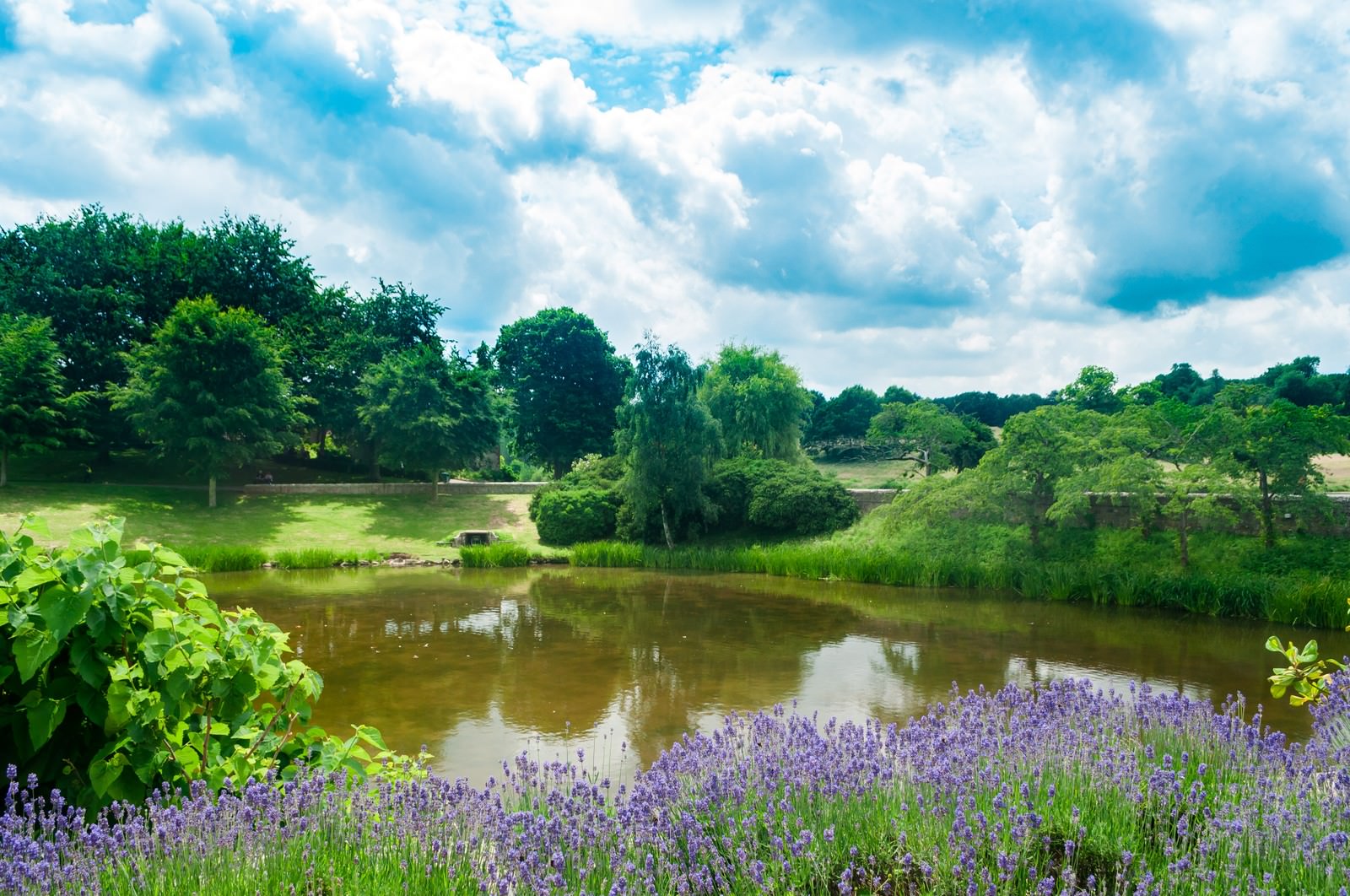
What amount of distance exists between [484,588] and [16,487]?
64.7 ft

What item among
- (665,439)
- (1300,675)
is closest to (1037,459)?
(665,439)

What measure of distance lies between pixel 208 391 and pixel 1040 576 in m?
26.6

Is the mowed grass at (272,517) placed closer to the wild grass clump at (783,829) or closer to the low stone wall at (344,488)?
the low stone wall at (344,488)

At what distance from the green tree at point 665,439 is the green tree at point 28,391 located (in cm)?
2009

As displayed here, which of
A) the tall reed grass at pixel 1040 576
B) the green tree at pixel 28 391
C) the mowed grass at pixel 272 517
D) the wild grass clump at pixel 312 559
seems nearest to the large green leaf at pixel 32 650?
the tall reed grass at pixel 1040 576

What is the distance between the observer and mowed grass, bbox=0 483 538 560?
25.4 metres

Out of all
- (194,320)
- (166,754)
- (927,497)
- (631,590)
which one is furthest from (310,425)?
(166,754)

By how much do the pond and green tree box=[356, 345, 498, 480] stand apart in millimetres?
13381

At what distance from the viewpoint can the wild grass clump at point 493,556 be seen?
2339 centimetres

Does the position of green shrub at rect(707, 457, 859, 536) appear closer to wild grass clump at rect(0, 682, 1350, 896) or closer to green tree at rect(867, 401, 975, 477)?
green tree at rect(867, 401, 975, 477)

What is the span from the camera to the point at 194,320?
2944 cm

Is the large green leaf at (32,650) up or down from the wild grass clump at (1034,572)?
up

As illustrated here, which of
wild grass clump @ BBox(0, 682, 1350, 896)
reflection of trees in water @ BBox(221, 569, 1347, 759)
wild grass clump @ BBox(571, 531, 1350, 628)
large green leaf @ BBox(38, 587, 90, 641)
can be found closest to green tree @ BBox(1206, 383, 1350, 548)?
wild grass clump @ BBox(571, 531, 1350, 628)

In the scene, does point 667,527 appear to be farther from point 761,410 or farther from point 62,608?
point 62,608
